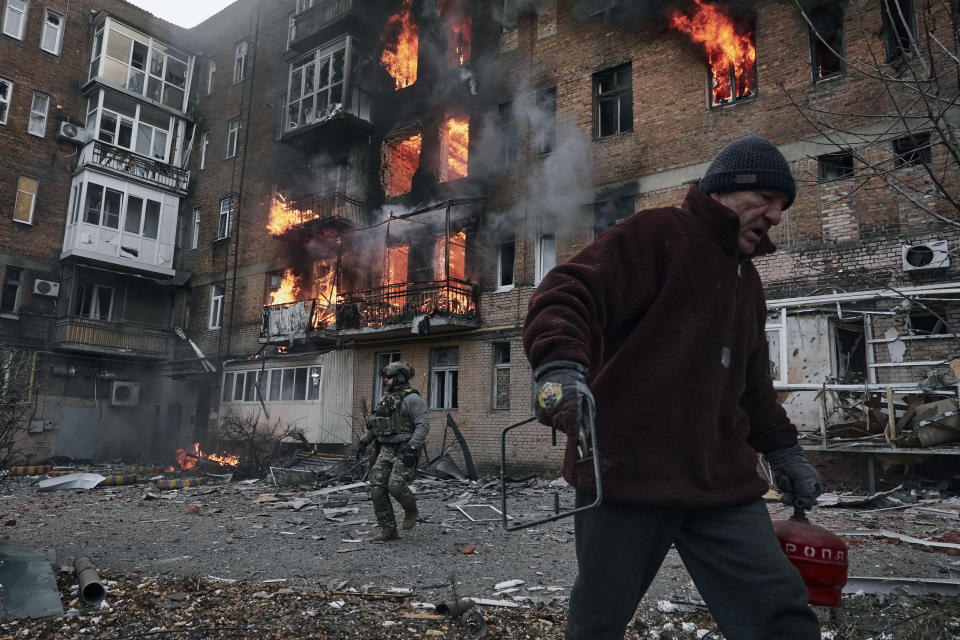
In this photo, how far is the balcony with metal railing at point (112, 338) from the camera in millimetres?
20641

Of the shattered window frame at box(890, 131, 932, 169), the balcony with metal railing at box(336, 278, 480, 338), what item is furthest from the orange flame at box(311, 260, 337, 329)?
the shattered window frame at box(890, 131, 932, 169)

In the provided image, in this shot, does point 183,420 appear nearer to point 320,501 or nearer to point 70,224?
point 70,224

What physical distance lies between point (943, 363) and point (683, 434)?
981 cm

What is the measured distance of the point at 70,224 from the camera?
21.5 metres

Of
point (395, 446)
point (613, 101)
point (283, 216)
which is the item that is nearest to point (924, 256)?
point (613, 101)

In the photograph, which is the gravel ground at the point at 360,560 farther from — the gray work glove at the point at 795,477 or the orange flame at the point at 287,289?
the orange flame at the point at 287,289

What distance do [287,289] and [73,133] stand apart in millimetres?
9984

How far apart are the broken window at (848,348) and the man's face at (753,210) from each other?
9750mm

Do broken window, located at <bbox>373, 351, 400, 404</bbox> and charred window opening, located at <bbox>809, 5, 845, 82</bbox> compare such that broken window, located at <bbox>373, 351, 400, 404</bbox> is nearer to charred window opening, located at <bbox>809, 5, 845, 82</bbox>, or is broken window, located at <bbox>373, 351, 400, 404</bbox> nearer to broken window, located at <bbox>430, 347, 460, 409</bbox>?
broken window, located at <bbox>430, 347, 460, 409</bbox>

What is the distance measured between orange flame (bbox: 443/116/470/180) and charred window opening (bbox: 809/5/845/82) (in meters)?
8.67

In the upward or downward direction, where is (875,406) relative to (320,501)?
upward

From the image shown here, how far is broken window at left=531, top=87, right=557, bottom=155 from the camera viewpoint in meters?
15.3

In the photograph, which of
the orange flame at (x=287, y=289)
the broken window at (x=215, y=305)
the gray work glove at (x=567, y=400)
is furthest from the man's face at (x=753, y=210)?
the broken window at (x=215, y=305)

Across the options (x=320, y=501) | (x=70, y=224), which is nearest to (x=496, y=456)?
(x=320, y=501)
